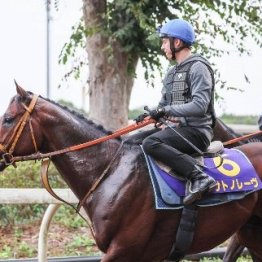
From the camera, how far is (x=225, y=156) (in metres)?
6.18

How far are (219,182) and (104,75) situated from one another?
6.27 metres

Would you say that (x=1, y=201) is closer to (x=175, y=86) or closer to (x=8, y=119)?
(x=8, y=119)

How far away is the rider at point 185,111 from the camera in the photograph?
564 cm

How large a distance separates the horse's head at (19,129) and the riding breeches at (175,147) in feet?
3.14

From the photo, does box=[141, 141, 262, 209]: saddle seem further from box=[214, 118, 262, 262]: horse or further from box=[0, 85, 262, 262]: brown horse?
box=[214, 118, 262, 262]: horse

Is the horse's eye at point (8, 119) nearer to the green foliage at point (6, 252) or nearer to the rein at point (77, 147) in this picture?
the rein at point (77, 147)

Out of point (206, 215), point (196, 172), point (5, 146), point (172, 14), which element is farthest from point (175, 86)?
point (172, 14)

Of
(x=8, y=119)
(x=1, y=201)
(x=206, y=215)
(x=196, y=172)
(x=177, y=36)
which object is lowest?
(x=1, y=201)

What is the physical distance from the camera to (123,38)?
11.4m

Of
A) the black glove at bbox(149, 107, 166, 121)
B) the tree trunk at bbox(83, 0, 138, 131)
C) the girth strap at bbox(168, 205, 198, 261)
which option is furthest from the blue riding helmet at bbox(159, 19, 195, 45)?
the tree trunk at bbox(83, 0, 138, 131)

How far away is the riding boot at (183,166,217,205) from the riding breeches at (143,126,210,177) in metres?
0.05

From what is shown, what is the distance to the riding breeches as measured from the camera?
18.6 ft

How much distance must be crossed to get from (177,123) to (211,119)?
0.32m

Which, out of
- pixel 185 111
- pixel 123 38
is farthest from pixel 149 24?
pixel 185 111
